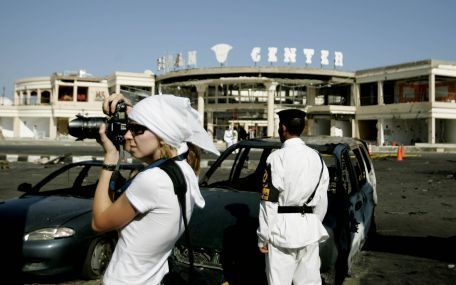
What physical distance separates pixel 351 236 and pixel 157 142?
9.77 feet

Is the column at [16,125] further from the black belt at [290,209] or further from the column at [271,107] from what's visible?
the black belt at [290,209]

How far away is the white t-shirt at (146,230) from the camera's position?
190cm

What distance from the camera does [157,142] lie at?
2.09 m

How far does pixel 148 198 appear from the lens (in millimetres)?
1898

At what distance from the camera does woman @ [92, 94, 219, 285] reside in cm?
191

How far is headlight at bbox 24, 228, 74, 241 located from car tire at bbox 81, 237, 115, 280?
1.08 ft

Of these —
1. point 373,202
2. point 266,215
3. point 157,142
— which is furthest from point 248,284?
point 373,202

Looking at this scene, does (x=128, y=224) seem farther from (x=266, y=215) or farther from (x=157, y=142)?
(x=266, y=215)

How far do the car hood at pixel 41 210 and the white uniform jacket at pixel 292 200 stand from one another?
8.89 feet

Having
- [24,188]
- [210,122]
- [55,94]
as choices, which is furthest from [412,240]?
[55,94]

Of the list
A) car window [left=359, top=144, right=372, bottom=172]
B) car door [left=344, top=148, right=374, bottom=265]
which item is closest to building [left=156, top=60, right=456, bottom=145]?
car window [left=359, top=144, right=372, bottom=172]

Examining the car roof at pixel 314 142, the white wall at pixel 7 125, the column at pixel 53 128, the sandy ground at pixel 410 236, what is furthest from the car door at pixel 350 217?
the white wall at pixel 7 125

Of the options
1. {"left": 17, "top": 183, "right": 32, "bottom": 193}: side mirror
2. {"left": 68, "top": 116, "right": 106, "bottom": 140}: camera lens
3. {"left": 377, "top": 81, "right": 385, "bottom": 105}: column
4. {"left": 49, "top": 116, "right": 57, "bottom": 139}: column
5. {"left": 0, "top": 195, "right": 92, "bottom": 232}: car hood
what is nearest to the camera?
{"left": 68, "top": 116, "right": 106, "bottom": 140}: camera lens

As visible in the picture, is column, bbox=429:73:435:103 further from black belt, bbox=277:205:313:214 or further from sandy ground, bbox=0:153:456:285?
black belt, bbox=277:205:313:214
